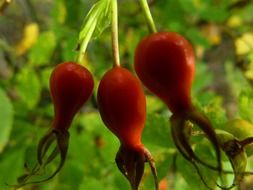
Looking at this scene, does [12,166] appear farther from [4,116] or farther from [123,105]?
[123,105]

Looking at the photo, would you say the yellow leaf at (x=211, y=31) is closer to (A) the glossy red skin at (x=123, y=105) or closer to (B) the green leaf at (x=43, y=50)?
(B) the green leaf at (x=43, y=50)

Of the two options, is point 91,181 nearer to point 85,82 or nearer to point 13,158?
point 13,158

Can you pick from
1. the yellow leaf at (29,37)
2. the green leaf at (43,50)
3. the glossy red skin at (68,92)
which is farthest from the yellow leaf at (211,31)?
the glossy red skin at (68,92)

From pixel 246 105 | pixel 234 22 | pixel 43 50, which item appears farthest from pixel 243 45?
pixel 246 105

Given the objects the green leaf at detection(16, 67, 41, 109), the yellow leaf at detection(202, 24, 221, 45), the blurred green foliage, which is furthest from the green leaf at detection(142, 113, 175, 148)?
the yellow leaf at detection(202, 24, 221, 45)

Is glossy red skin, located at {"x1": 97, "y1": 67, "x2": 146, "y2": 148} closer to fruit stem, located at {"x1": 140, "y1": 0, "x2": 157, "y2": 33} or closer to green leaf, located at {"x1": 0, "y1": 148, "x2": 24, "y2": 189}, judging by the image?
fruit stem, located at {"x1": 140, "y1": 0, "x2": 157, "y2": 33}

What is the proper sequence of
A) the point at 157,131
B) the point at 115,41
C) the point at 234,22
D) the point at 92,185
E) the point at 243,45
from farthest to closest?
the point at 234,22 → the point at 243,45 → the point at 92,185 → the point at 157,131 → the point at 115,41

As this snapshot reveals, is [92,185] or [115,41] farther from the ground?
[115,41]
